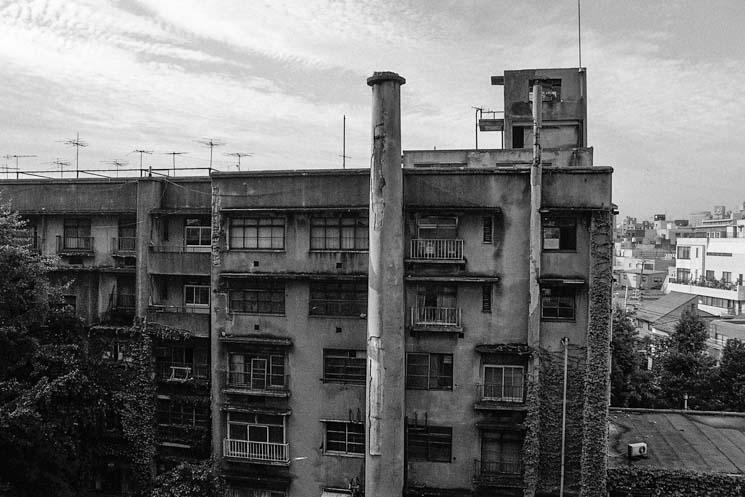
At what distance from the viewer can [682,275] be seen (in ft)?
277

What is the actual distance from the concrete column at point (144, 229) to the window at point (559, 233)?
15.5m

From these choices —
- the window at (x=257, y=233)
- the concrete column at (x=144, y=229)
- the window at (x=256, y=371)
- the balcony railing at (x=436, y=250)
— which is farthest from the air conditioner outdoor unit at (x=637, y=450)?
the concrete column at (x=144, y=229)

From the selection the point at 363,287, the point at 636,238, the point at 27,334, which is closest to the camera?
the point at 27,334

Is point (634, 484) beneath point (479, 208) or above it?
beneath

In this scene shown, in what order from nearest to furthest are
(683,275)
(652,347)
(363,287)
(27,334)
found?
1. (27,334)
2. (363,287)
3. (652,347)
4. (683,275)

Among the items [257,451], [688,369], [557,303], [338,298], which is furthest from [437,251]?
[688,369]

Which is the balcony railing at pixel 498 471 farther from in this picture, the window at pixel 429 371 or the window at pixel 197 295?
the window at pixel 197 295

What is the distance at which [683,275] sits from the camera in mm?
83938

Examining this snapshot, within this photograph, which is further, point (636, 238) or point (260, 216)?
point (636, 238)

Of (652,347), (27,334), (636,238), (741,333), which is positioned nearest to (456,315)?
(27,334)

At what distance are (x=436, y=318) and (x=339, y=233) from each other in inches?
194

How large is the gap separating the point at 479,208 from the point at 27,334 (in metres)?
16.7

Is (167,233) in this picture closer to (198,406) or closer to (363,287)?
(198,406)

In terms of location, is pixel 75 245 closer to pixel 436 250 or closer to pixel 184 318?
pixel 184 318
